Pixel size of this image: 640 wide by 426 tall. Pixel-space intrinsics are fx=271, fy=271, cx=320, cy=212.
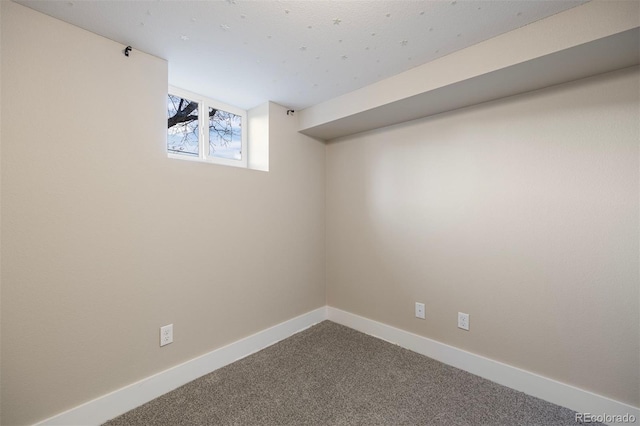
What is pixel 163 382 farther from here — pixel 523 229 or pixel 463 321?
pixel 523 229

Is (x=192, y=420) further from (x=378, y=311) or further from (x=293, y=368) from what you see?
(x=378, y=311)

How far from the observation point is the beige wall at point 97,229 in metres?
1.28

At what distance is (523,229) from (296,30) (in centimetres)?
186

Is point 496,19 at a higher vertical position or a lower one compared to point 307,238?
Answer: higher

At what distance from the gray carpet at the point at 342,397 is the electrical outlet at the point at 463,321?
12.4 inches

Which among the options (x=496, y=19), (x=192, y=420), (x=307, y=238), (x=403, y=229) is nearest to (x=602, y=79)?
(x=496, y=19)

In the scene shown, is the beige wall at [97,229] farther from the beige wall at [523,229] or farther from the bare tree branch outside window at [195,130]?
the beige wall at [523,229]

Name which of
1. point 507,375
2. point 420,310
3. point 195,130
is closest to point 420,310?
point 420,310

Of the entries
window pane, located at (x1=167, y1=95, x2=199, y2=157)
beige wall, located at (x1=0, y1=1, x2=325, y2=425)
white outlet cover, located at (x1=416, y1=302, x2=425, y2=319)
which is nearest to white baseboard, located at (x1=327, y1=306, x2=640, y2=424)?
white outlet cover, located at (x1=416, y1=302, x2=425, y2=319)

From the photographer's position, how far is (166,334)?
5.80 ft

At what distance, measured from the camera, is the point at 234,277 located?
2148 mm

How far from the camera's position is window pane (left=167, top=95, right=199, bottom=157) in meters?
2.14

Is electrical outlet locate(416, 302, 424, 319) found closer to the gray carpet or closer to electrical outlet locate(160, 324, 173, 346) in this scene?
the gray carpet

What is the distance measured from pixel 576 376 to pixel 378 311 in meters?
1.35
